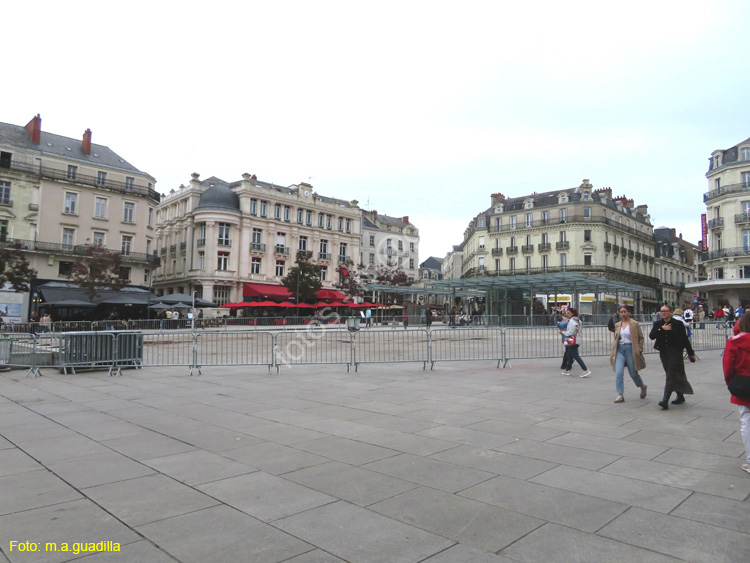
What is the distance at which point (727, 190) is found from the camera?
48.8 meters

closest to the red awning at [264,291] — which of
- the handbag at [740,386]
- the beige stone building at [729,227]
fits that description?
the beige stone building at [729,227]

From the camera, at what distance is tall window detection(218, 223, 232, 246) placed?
5168cm

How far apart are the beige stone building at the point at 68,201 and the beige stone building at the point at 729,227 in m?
54.4

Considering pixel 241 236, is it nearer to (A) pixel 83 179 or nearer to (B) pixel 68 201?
(A) pixel 83 179

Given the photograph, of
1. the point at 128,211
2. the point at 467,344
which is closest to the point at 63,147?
the point at 128,211

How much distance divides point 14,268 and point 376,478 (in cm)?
3693

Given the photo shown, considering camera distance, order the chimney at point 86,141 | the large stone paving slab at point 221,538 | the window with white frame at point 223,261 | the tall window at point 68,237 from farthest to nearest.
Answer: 1. the window with white frame at point 223,261
2. the chimney at point 86,141
3. the tall window at point 68,237
4. the large stone paving slab at point 221,538

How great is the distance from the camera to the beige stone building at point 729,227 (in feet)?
156

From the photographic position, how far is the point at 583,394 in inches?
340

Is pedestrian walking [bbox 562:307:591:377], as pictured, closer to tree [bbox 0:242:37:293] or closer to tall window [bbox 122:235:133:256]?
tree [bbox 0:242:37:293]

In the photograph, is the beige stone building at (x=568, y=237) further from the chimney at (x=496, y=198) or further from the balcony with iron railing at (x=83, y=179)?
the balcony with iron railing at (x=83, y=179)

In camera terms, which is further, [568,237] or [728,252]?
[568,237]

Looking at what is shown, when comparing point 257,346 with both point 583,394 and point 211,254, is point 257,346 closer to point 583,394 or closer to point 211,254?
point 583,394

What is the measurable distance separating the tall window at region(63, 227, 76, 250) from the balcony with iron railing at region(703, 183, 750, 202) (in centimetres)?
6140
